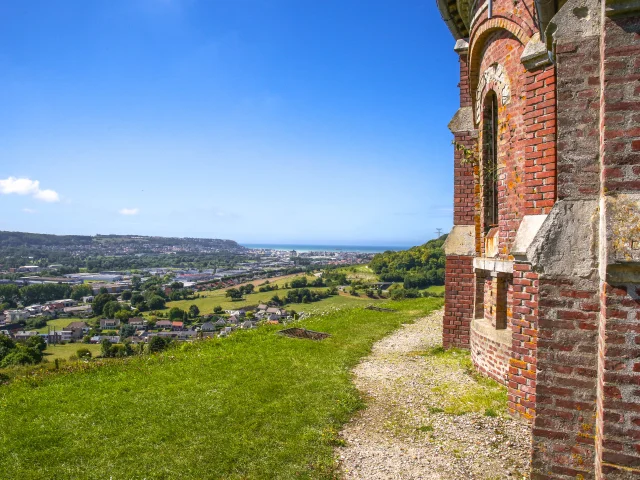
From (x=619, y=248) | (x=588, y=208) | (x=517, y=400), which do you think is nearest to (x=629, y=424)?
(x=619, y=248)

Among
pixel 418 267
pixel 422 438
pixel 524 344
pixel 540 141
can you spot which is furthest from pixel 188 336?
pixel 418 267

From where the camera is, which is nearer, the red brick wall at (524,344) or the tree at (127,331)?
the red brick wall at (524,344)

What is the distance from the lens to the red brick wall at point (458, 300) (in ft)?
28.9

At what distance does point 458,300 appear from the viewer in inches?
353

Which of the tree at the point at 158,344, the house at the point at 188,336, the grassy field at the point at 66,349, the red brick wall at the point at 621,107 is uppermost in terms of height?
the red brick wall at the point at 621,107

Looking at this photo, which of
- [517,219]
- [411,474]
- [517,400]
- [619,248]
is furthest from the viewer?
[517,219]

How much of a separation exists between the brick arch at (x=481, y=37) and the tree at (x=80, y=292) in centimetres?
3833

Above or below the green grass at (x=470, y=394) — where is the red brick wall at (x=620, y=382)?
above

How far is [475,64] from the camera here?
7797mm

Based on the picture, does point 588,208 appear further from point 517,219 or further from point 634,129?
point 517,219

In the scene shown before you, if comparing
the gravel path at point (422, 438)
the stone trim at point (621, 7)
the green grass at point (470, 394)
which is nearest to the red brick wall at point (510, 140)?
the green grass at point (470, 394)

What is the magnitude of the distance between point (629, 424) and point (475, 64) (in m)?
6.63

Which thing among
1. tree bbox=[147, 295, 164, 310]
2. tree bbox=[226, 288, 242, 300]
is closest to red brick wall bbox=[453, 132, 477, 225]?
tree bbox=[147, 295, 164, 310]

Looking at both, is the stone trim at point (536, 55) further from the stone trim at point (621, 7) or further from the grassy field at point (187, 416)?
the grassy field at point (187, 416)
